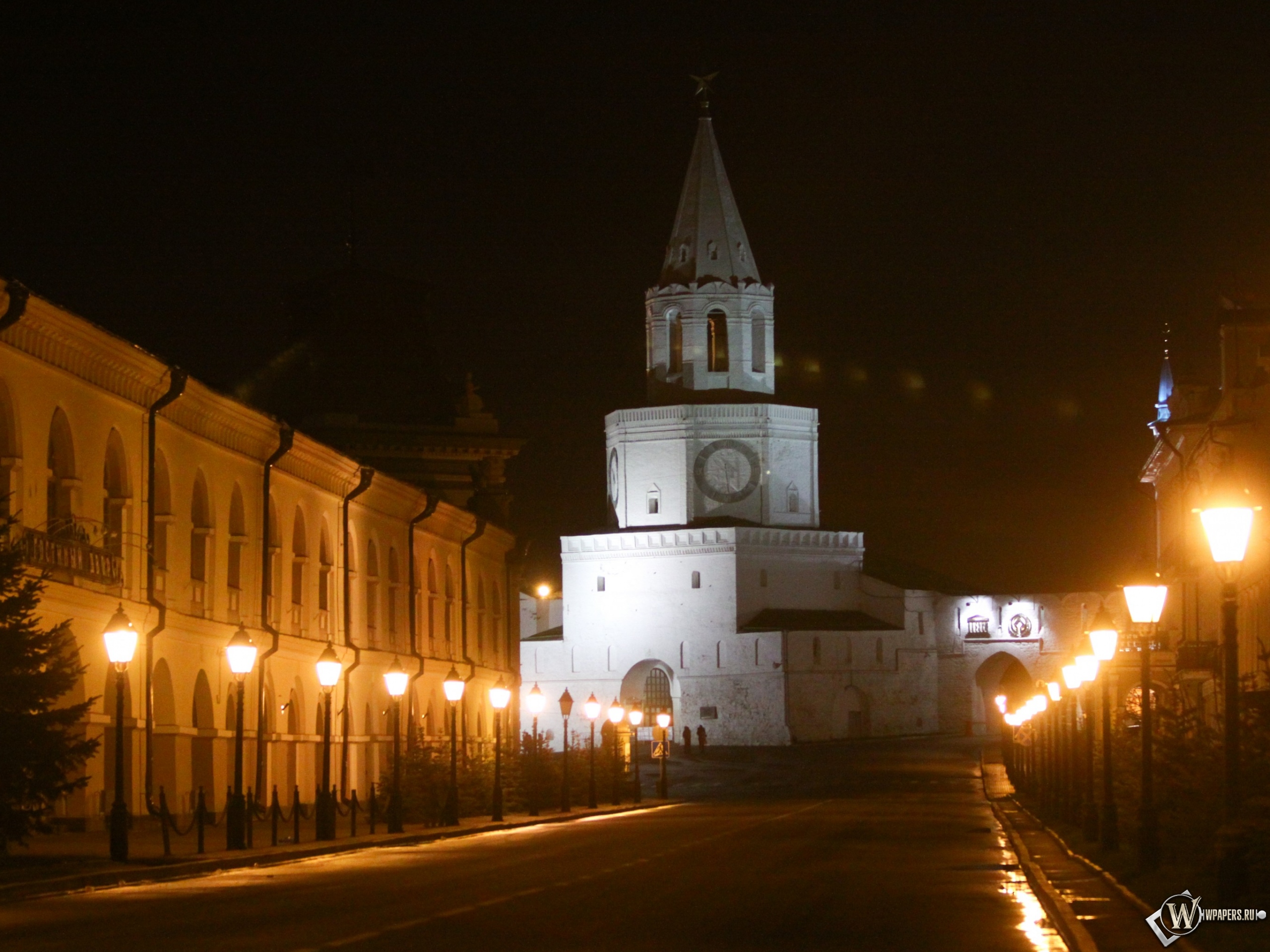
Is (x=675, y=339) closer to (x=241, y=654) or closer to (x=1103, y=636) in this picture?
(x=241, y=654)

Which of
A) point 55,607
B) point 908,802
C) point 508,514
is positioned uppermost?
point 508,514

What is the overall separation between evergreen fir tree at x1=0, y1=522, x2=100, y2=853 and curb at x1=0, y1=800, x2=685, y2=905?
41.8 inches

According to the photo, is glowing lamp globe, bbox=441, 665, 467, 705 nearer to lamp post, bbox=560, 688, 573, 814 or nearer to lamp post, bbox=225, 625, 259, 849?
lamp post, bbox=560, 688, 573, 814

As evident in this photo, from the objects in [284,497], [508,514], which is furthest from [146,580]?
[508,514]

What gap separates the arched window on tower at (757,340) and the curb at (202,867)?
84273 millimetres

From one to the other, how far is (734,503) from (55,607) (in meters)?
93.4

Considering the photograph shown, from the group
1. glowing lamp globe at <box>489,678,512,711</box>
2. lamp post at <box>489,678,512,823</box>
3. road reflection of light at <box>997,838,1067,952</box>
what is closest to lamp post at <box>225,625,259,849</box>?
road reflection of light at <box>997,838,1067,952</box>

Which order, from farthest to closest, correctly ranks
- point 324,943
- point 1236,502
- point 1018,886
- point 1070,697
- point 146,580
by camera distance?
point 1070,697, point 146,580, point 1018,886, point 1236,502, point 324,943

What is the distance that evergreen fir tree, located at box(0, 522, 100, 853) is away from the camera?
2567cm

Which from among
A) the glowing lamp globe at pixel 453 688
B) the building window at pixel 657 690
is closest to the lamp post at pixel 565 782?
the glowing lamp globe at pixel 453 688

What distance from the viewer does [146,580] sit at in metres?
38.8

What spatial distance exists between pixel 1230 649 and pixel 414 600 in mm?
42174

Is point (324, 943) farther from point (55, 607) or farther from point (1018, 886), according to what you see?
point (55, 607)

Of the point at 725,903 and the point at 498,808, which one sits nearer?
the point at 725,903
